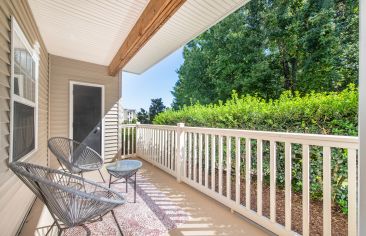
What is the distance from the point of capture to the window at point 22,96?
200 cm

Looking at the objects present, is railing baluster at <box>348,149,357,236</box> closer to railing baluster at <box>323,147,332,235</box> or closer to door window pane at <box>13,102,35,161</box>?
railing baluster at <box>323,147,332,235</box>

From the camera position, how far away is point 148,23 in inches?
105

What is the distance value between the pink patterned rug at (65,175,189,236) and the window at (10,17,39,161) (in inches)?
44.5

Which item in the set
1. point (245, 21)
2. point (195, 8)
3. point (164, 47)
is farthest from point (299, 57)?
point (195, 8)

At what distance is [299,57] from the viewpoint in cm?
909

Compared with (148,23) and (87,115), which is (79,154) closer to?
(87,115)

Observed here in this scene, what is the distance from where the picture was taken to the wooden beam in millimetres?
2252

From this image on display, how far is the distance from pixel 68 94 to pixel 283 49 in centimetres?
918

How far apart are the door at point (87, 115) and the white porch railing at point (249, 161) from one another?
123 cm

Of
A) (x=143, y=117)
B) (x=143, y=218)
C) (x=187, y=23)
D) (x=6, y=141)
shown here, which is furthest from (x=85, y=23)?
(x=143, y=117)

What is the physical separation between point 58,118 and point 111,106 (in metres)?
1.30

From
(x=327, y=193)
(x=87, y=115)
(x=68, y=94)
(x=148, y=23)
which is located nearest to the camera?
(x=327, y=193)

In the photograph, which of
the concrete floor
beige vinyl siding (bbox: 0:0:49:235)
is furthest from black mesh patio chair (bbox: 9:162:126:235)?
the concrete floor

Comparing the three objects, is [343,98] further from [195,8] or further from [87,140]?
[87,140]
